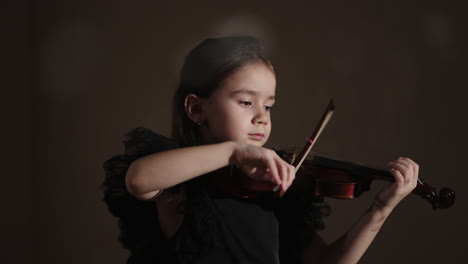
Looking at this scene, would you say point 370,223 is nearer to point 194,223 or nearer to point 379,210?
point 379,210

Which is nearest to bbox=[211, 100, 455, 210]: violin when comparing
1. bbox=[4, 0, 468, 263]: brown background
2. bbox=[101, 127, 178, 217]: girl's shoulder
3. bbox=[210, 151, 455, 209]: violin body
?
bbox=[210, 151, 455, 209]: violin body

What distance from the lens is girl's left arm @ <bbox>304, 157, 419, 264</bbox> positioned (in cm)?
93

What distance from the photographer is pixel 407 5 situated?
5.38 feet

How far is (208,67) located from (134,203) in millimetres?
303

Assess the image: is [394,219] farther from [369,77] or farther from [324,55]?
[324,55]

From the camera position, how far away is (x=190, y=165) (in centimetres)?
76

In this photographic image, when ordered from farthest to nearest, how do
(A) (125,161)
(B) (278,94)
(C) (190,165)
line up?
(B) (278,94) → (A) (125,161) → (C) (190,165)

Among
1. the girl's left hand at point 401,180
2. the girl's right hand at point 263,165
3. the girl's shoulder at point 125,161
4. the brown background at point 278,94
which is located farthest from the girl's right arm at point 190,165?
the brown background at point 278,94

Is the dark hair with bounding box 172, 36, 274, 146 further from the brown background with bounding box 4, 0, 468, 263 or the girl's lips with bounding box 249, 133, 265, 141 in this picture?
the brown background with bounding box 4, 0, 468, 263

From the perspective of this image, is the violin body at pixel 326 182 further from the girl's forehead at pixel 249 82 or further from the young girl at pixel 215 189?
the girl's forehead at pixel 249 82

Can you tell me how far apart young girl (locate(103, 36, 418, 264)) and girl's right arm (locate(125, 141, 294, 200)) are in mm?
42

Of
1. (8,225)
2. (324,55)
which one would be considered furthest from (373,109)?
(8,225)

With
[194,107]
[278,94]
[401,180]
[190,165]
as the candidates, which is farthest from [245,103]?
[278,94]

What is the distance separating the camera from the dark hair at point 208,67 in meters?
0.95
